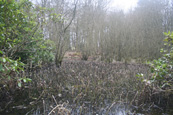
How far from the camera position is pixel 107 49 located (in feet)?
31.3

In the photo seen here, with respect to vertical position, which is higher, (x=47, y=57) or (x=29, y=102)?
(x=47, y=57)

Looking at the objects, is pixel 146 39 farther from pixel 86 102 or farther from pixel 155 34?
pixel 86 102

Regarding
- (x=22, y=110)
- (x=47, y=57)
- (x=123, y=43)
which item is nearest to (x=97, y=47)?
(x=123, y=43)

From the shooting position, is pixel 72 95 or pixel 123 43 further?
pixel 123 43

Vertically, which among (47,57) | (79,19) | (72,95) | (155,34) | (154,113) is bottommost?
(154,113)

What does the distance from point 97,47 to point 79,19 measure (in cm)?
390

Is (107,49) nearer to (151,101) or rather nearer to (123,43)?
(123,43)

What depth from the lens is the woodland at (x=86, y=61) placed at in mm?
2373

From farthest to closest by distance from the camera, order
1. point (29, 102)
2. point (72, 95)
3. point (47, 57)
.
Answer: point (47, 57)
point (72, 95)
point (29, 102)

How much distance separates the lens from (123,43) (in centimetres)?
926

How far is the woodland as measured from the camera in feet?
7.79

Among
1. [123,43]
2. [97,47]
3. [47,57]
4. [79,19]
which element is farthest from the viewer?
[79,19]

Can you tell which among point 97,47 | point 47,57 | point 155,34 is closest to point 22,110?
point 47,57

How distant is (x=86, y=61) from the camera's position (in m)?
9.66
